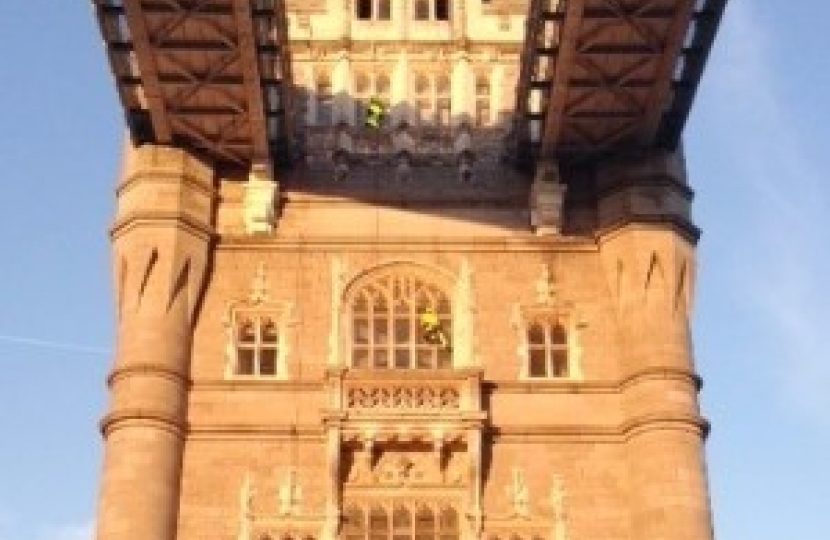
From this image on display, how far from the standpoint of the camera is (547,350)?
33.2m

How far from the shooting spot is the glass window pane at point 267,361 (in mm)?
32812

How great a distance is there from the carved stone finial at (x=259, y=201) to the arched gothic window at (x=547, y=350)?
6.26 metres

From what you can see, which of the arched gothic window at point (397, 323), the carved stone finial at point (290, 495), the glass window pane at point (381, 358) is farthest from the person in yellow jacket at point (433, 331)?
the carved stone finial at point (290, 495)

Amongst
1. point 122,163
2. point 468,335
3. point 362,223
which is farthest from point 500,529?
point 122,163

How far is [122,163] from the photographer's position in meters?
35.3

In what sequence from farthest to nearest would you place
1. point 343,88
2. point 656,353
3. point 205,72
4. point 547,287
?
point 343,88 → point 547,287 → point 205,72 → point 656,353

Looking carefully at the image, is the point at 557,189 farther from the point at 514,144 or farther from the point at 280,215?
the point at 280,215

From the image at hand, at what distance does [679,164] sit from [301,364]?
31.5 ft

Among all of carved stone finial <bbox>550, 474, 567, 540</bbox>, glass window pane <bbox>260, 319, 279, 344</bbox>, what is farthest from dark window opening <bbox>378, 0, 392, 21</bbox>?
carved stone finial <bbox>550, 474, 567, 540</bbox>

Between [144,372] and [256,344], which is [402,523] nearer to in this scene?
[256,344]

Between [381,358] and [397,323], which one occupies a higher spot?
[397,323]

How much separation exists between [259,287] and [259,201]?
2.01m

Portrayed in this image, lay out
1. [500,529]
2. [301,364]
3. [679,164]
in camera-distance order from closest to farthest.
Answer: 1. [500,529]
2. [301,364]
3. [679,164]

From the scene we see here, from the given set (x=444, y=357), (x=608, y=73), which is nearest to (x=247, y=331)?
Result: (x=444, y=357)
